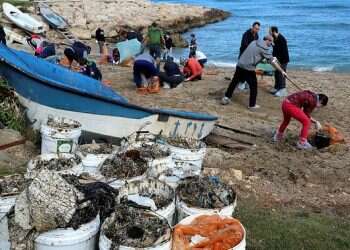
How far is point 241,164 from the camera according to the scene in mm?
8820

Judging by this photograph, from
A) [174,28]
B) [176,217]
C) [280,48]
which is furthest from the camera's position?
→ [174,28]

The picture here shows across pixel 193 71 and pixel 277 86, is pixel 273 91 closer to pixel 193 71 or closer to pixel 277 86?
pixel 277 86

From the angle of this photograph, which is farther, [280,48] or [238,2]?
[238,2]

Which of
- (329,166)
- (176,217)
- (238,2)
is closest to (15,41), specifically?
(329,166)

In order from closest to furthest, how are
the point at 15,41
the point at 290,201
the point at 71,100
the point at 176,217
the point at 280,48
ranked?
the point at 176,217 < the point at 290,201 < the point at 71,100 < the point at 280,48 < the point at 15,41

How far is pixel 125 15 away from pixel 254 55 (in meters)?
27.8

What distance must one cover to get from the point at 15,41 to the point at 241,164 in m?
17.0

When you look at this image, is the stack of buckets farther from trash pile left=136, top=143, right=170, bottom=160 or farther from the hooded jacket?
the hooded jacket

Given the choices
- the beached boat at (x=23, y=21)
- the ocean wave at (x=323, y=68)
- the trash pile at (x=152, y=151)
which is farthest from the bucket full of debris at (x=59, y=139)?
the beached boat at (x=23, y=21)

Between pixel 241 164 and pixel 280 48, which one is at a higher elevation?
pixel 280 48

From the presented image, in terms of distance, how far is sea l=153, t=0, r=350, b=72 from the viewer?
2748 cm

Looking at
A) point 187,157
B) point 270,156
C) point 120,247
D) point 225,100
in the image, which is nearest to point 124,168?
point 187,157

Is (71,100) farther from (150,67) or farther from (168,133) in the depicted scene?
(150,67)

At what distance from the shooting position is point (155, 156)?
6.43 metres
